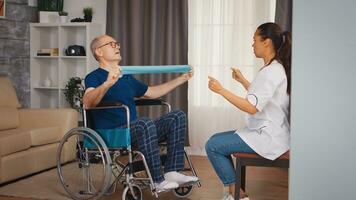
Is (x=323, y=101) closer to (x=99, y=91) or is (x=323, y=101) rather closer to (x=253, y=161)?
(x=253, y=161)

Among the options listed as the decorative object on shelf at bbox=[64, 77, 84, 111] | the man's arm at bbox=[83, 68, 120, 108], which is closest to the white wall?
the man's arm at bbox=[83, 68, 120, 108]

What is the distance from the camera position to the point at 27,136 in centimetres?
395

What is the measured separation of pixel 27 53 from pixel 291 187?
4.45 metres

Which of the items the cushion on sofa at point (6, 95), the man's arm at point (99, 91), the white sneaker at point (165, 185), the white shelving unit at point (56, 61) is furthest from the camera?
the white shelving unit at point (56, 61)

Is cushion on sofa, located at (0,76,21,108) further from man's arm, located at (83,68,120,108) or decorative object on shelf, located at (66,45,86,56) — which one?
man's arm, located at (83,68,120,108)

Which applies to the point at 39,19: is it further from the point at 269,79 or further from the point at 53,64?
the point at 269,79

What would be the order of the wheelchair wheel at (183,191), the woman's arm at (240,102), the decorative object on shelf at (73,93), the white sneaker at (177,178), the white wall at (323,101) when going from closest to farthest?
the white wall at (323,101) < the woman's arm at (240,102) < the white sneaker at (177,178) < the wheelchair wheel at (183,191) < the decorative object on shelf at (73,93)

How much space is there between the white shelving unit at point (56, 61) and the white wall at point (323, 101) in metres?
4.05

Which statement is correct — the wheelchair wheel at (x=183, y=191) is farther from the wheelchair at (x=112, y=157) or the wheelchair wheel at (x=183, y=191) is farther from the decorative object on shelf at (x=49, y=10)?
the decorative object on shelf at (x=49, y=10)

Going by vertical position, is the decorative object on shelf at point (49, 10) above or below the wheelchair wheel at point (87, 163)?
above

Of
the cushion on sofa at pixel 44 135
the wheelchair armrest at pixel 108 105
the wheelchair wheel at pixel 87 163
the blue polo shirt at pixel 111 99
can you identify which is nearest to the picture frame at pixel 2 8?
the cushion on sofa at pixel 44 135

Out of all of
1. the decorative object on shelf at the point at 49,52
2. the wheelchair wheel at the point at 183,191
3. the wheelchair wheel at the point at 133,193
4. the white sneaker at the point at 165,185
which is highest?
the decorative object on shelf at the point at 49,52

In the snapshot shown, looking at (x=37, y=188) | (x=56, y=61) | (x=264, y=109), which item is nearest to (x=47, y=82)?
(x=56, y=61)

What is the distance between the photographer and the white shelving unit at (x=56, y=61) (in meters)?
5.33
